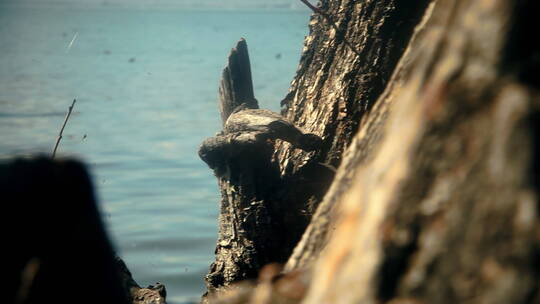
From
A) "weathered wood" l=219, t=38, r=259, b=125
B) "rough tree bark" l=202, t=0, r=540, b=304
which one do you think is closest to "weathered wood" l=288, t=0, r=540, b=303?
"rough tree bark" l=202, t=0, r=540, b=304

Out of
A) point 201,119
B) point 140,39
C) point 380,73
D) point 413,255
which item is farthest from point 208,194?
point 140,39

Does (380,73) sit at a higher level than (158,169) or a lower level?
lower

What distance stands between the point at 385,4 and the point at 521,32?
102 inches

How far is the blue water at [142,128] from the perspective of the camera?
1048 centimetres

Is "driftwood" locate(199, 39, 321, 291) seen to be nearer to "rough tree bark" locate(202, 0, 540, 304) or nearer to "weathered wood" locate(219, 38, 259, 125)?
"weathered wood" locate(219, 38, 259, 125)

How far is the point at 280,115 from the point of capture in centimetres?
427

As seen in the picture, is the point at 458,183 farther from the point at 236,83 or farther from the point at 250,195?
the point at 236,83

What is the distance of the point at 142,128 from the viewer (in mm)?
20375

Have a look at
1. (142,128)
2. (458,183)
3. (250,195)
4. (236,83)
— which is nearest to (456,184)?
(458,183)

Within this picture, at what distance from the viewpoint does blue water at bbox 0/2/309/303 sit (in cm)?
1048

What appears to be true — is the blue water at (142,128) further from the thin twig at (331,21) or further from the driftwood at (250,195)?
the thin twig at (331,21)

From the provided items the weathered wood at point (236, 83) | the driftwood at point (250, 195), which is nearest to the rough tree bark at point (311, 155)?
the driftwood at point (250, 195)

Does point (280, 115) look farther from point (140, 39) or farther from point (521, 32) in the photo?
point (140, 39)

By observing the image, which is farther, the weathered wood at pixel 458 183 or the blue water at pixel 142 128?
the blue water at pixel 142 128
